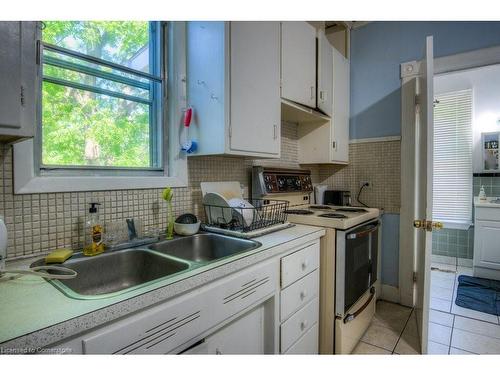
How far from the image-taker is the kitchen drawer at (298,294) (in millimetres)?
1271

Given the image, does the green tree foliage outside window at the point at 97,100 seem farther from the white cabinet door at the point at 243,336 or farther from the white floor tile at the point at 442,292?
the white floor tile at the point at 442,292

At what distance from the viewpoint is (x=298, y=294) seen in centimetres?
137

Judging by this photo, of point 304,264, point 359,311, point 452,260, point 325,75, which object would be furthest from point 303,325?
point 452,260

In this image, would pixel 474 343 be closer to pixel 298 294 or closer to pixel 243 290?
pixel 298 294

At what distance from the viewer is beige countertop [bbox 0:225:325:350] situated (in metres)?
0.56

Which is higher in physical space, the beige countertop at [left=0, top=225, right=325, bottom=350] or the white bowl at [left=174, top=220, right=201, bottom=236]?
the white bowl at [left=174, top=220, right=201, bottom=236]

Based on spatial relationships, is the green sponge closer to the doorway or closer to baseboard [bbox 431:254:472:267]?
the doorway

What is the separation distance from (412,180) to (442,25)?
1277 millimetres

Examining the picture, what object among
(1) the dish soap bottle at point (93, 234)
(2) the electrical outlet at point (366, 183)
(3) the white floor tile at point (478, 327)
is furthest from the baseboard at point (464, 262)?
(1) the dish soap bottle at point (93, 234)

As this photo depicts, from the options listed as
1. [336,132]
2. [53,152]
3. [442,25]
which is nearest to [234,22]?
[53,152]

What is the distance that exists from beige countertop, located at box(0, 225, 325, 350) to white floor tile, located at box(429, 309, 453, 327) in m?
2.07

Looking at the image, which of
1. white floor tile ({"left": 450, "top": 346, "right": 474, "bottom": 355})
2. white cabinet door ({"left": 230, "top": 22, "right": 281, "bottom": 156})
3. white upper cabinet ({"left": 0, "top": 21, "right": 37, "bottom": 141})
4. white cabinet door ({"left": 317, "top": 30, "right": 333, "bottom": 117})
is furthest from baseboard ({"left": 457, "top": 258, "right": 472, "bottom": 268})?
white upper cabinet ({"left": 0, "top": 21, "right": 37, "bottom": 141})
